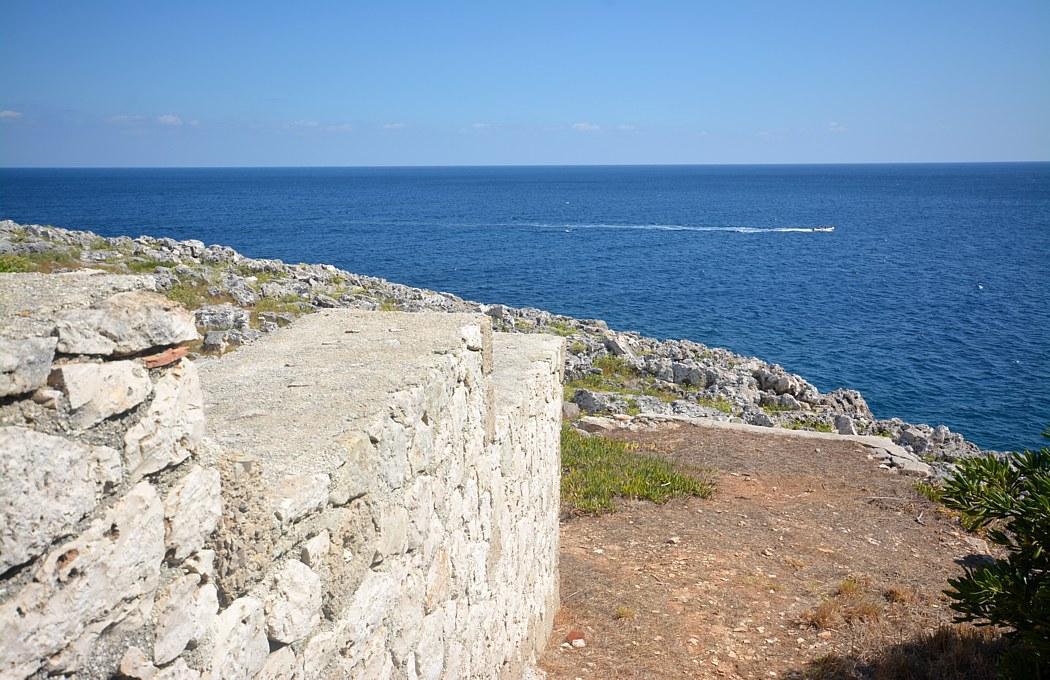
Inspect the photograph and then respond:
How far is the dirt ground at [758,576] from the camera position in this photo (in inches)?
292

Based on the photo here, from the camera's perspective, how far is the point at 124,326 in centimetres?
210

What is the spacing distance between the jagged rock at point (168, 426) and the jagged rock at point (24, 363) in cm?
30

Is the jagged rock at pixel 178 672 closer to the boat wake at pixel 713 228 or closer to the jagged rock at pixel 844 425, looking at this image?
the jagged rock at pixel 844 425

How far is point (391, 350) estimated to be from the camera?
4.50 meters

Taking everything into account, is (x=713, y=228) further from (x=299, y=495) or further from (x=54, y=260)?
(x=299, y=495)

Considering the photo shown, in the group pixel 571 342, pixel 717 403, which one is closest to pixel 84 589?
pixel 717 403

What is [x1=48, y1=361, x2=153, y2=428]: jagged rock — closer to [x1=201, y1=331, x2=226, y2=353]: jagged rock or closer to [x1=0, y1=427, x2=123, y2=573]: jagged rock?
[x1=0, y1=427, x2=123, y2=573]: jagged rock

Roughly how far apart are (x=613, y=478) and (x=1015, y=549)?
665 centimetres

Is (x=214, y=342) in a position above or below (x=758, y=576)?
above

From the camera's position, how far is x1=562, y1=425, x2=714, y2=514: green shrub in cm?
1134

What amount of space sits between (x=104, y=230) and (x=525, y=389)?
79.0 m

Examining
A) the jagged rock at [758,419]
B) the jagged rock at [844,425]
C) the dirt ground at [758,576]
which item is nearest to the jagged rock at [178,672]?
the dirt ground at [758,576]

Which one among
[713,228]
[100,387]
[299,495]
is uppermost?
[100,387]

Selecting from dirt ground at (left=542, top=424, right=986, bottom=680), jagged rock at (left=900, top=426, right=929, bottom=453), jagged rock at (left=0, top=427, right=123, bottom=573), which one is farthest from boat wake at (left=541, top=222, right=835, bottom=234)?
jagged rock at (left=0, top=427, right=123, bottom=573)
